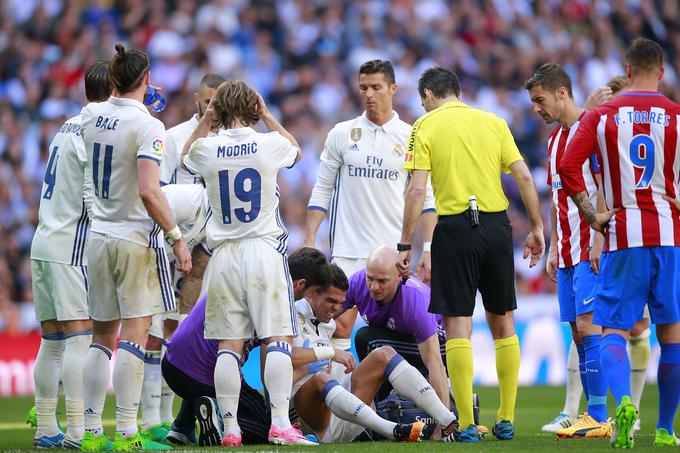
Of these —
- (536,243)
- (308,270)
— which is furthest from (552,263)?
(308,270)

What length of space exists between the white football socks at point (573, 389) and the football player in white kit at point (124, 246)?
11.9ft

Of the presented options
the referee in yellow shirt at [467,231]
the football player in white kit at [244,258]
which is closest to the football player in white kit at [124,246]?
the football player in white kit at [244,258]

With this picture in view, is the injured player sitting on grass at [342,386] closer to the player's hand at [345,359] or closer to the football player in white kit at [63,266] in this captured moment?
the player's hand at [345,359]

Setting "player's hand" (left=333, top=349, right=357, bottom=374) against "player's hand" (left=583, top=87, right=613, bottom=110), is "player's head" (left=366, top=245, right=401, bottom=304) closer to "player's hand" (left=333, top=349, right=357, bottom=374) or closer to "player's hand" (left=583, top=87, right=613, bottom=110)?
"player's hand" (left=333, top=349, right=357, bottom=374)

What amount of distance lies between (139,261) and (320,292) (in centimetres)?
137

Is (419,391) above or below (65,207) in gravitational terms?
below

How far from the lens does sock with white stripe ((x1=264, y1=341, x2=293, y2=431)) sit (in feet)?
24.1

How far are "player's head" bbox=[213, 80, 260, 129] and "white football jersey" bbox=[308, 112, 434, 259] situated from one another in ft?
7.95

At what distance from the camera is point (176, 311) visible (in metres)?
8.63

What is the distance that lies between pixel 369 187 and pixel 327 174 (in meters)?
0.46

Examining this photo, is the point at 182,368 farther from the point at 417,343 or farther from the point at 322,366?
the point at 417,343

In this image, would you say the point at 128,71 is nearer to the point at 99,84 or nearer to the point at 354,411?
the point at 99,84

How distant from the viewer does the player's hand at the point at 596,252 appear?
815cm

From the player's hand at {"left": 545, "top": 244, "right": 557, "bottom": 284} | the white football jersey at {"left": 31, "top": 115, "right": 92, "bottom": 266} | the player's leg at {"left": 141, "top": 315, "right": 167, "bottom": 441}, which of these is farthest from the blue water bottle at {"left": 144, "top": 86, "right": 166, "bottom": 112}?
the player's hand at {"left": 545, "top": 244, "right": 557, "bottom": 284}
